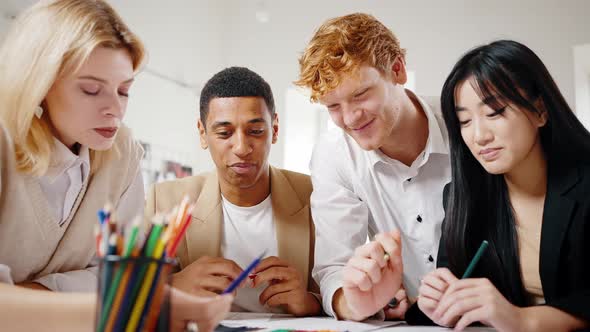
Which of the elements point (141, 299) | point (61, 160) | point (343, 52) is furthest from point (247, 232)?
point (141, 299)

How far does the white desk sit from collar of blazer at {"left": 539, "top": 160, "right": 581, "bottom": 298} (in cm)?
18

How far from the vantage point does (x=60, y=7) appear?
119 centimetres

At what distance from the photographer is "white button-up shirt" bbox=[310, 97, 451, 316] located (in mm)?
1618

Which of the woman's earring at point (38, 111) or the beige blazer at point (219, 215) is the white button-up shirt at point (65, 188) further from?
the beige blazer at point (219, 215)

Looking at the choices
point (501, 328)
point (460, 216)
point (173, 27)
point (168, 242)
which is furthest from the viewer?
point (173, 27)

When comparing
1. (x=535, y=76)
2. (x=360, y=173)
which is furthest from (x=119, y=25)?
(x=535, y=76)

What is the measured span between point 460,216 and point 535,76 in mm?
348

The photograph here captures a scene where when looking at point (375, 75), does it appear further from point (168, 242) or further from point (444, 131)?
point (168, 242)

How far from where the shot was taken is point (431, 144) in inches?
64.2

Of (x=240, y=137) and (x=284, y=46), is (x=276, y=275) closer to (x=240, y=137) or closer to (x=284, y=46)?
(x=240, y=137)

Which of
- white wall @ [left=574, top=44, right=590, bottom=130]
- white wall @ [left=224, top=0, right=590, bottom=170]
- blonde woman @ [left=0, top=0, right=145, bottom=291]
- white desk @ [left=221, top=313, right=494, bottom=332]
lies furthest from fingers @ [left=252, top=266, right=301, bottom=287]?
white wall @ [left=574, top=44, right=590, bottom=130]

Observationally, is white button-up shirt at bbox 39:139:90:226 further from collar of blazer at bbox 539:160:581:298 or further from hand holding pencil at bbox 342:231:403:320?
collar of blazer at bbox 539:160:581:298

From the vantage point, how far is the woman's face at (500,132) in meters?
1.23

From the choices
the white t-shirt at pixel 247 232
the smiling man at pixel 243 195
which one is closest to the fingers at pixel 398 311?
the smiling man at pixel 243 195
